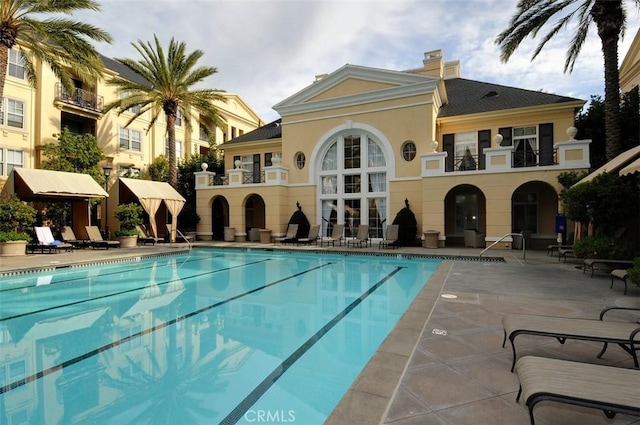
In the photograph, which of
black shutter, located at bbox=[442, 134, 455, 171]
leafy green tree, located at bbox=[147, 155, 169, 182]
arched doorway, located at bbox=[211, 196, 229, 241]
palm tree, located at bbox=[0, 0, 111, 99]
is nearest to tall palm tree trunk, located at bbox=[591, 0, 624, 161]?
black shutter, located at bbox=[442, 134, 455, 171]

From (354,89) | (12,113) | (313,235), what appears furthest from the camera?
(12,113)

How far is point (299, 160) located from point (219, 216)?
8.01 m

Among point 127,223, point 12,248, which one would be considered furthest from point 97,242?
point 12,248

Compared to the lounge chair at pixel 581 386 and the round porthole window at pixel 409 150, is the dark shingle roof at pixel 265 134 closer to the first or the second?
the round porthole window at pixel 409 150

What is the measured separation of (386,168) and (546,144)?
7861 mm

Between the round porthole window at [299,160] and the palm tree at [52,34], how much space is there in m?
10.8

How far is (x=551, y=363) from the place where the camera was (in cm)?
276

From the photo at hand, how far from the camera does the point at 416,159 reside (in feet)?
58.9

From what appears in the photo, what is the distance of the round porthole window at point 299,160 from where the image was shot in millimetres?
21109

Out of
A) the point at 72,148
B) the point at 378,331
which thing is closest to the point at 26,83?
the point at 72,148

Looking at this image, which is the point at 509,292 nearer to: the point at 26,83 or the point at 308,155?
the point at 308,155

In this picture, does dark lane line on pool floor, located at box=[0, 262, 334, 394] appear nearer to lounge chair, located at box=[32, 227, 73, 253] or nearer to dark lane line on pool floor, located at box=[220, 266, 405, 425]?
dark lane line on pool floor, located at box=[220, 266, 405, 425]

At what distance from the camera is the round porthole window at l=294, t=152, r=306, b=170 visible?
69.3ft

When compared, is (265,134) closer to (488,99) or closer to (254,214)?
(254,214)
